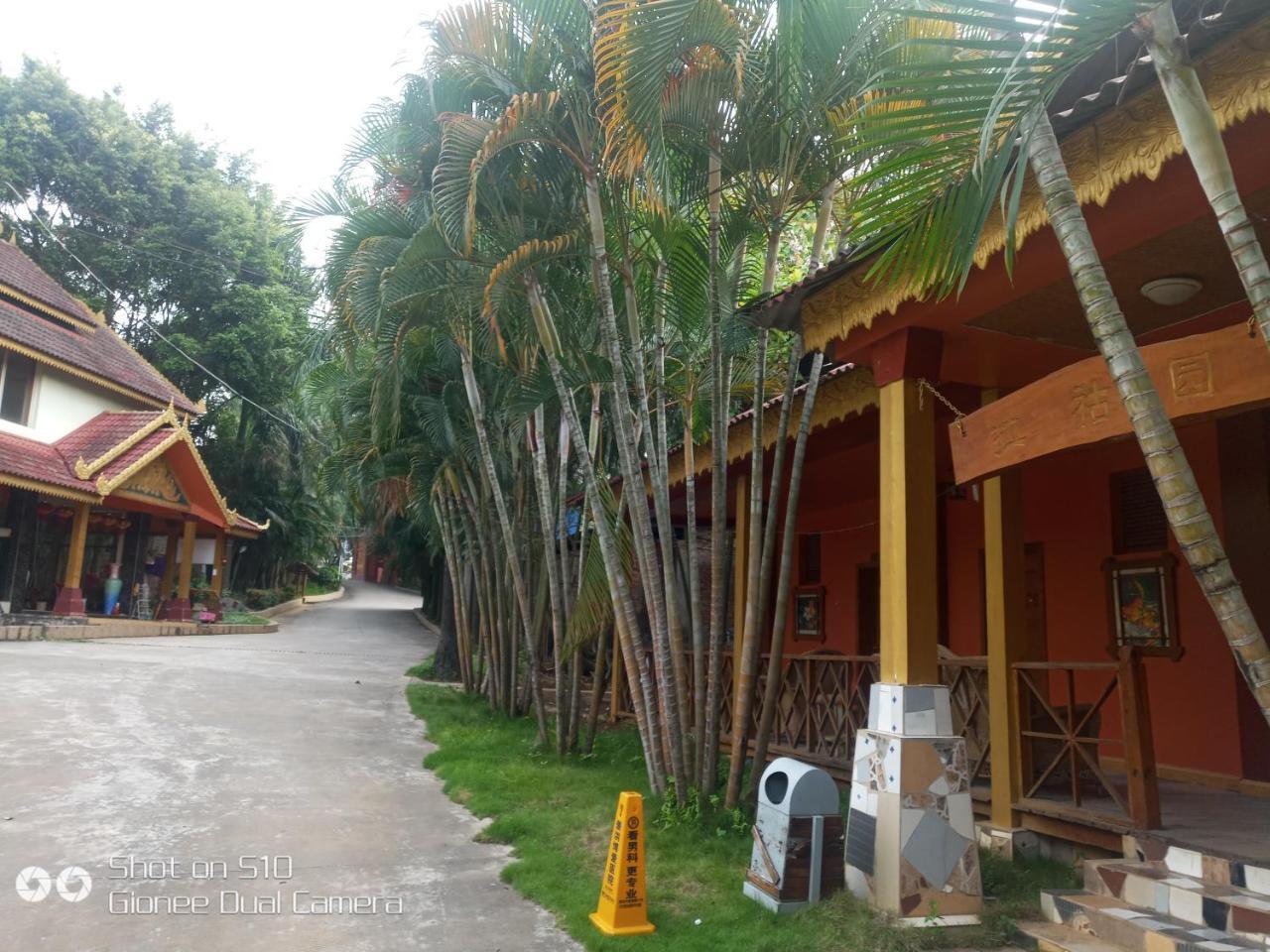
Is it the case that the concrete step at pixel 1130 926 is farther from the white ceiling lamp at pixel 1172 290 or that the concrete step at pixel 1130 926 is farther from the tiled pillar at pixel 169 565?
the tiled pillar at pixel 169 565

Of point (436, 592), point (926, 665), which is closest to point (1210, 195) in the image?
point (926, 665)

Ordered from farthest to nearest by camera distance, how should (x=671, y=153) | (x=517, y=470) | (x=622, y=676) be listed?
(x=622, y=676)
(x=517, y=470)
(x=671, y=153)

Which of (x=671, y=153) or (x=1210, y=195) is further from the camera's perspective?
(x=671, y=153)

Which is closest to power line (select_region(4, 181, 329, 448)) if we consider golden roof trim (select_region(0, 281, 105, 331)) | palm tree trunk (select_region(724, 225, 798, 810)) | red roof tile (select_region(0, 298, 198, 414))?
red roof tile (select_region(0, 298, 198, 414))

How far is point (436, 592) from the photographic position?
105 ft

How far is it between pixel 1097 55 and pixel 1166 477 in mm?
1915

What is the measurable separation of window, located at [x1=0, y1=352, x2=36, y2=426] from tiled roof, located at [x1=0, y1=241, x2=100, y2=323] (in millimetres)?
1919

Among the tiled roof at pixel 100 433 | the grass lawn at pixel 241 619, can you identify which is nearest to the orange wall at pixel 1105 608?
the tiled roof at pixel 100 433

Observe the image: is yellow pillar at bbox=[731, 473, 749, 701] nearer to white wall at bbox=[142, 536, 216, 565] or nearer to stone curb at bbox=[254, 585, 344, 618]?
white wall at bbox=[142, 536, 216, 565]

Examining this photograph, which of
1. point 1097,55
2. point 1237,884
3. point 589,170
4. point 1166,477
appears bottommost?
point 1237,884

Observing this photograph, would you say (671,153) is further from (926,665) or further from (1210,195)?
(1210,195)

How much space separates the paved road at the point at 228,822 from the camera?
14.4ft

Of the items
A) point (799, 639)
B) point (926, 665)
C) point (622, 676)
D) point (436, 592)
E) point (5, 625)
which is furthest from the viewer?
point (436, 592)

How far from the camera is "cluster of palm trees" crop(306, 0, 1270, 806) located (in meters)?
2.78
